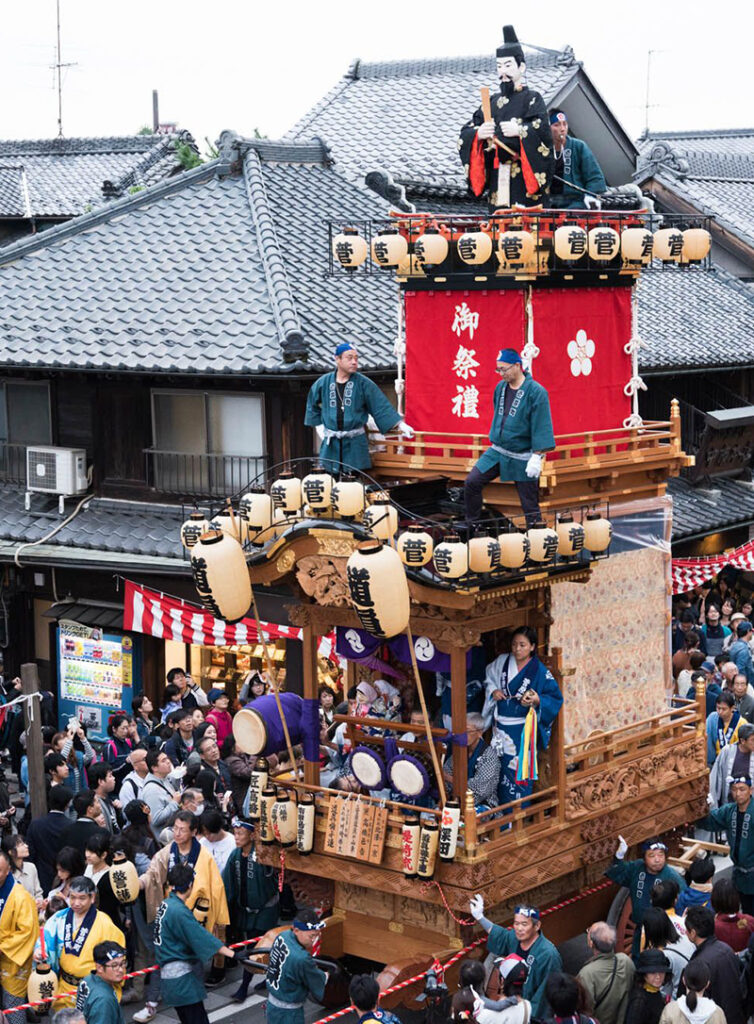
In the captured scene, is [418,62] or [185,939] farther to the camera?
[418,62]

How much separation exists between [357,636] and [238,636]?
632cm

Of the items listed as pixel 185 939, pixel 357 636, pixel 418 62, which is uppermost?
pixel 418 62

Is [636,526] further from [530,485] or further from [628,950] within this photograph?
[628,950]

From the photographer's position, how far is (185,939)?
12.9 metres

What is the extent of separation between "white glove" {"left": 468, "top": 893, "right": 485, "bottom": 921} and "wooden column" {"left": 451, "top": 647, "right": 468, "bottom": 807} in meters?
0.94

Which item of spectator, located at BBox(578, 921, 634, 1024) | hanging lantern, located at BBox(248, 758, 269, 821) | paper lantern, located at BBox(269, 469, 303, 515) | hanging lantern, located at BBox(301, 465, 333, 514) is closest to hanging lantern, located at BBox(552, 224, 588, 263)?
hanging lantern, located at BBox(301, 465, 333, 514)

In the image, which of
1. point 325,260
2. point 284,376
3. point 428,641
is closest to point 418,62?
point 325,260

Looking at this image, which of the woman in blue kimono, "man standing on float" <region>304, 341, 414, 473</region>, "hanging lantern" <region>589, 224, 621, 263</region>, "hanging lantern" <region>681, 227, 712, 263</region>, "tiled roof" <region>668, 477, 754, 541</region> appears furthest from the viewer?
"tiled roof" <region>668, 477, 754, 541</region>

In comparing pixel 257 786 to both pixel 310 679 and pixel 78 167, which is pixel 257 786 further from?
pixel 78 167

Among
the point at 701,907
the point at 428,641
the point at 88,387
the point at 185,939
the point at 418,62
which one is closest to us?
the point at 701,907

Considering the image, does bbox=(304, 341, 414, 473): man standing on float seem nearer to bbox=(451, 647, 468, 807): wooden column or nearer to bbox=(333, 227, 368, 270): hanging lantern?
bbox=(333, 227, 368, 270): hanging lantern

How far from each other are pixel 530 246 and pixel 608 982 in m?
6.51

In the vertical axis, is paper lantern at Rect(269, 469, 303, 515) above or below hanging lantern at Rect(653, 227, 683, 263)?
below

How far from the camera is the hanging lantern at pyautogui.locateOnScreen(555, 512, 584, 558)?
1352 cm
